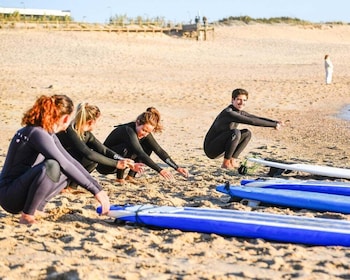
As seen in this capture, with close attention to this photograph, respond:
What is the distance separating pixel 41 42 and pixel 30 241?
32029 millimetres

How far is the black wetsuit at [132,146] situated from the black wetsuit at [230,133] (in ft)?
4.31

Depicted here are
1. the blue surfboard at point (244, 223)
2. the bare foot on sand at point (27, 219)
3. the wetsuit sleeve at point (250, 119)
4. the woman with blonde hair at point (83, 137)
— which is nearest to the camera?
the blue surfboard at point (244, 223)

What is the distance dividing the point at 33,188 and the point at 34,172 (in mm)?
136

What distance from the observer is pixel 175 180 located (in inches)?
316

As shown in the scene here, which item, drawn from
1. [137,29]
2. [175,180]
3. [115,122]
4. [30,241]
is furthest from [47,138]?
[137,29]

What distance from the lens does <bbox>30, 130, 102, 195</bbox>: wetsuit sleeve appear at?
5.18 metres

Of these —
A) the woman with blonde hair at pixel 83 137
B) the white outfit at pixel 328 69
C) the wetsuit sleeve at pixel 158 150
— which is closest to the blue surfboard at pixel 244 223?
the woman with blonde hair at pixel 83 137

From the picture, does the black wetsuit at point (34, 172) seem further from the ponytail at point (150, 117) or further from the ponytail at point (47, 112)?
the ponytail at point (150, 117)

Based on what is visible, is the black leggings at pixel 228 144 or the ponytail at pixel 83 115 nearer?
the ponytail at pixel 83 115

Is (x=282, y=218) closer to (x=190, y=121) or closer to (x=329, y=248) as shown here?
(x=329, y=248)

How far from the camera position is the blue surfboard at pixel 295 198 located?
6078mm

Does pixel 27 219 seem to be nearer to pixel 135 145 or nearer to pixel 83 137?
pixel 83 137

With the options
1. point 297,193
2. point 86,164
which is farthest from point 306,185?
point 86,164

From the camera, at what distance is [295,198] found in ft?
20.6
